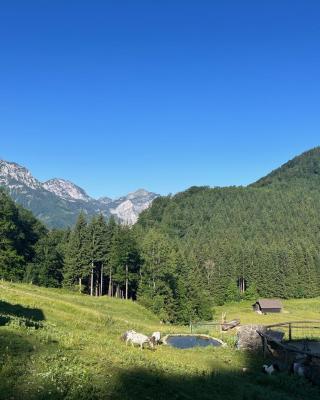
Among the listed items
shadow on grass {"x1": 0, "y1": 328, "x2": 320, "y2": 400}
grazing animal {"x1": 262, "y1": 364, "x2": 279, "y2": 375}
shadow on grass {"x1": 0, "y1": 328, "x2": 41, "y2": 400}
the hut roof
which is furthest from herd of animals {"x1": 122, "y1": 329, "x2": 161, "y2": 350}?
the hut roof

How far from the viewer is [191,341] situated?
1729 inches

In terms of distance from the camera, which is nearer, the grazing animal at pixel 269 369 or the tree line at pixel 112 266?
the grazing animal at pixel 269 369

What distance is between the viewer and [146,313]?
3278 inches

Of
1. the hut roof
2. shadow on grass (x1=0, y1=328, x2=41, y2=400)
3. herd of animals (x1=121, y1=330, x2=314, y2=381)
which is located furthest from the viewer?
the hut roof

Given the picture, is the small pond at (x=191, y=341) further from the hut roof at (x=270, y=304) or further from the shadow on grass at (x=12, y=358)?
the hut roof at (x=270, y=304)

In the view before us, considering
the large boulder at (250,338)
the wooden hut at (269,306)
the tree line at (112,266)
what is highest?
the tree line at (112,266)

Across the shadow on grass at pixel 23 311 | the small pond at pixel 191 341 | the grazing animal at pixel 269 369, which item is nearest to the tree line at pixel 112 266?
the small pond at pixel 191 341

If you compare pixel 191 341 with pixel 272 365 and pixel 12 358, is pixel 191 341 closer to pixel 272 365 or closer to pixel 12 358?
pixel 272 365

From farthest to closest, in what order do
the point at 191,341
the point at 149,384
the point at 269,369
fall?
the point at 191,341
the point at 269,369
the point at 149,384

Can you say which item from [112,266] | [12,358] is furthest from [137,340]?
[112,266]

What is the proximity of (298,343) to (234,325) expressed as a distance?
22.6 metres

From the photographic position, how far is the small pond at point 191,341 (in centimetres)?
4140

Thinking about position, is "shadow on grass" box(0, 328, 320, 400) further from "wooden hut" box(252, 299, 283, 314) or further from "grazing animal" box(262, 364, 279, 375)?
"wooden hut" box(252, 299, 283, 314)

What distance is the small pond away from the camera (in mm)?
41400
